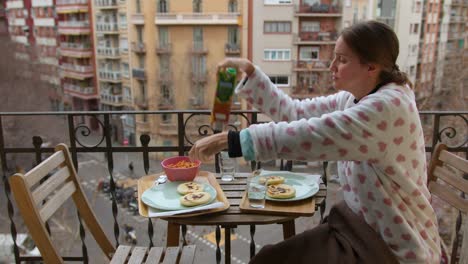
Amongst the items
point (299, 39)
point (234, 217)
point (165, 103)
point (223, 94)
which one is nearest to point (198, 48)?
point (165, 103)

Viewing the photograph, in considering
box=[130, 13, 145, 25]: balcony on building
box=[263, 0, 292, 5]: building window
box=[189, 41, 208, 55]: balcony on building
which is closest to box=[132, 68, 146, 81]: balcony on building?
box=[130, 13, 145, 25]: balcony on building

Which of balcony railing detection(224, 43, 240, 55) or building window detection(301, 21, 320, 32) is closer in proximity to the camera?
balcony railing detection(224, 43, 240, 55)

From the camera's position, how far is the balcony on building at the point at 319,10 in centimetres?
516

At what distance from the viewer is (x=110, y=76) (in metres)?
6.81

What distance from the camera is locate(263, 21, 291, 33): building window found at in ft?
15.9

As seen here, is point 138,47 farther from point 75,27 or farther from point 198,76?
point 75,27

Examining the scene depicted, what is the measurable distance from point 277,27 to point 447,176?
4.08m

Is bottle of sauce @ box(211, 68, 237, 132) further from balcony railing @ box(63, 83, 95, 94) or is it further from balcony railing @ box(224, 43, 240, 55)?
balcony railing @ box(63, 83, 95, 94)

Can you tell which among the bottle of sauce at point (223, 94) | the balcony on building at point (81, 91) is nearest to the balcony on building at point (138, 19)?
the balcony on building at point (81, 91)

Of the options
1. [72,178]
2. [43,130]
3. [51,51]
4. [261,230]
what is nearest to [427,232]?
[72,178]

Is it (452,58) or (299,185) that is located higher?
(452,58)

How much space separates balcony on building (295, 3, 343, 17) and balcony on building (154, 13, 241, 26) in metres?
0.98

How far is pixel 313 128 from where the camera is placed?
0.87 m

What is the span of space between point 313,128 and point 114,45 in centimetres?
614
